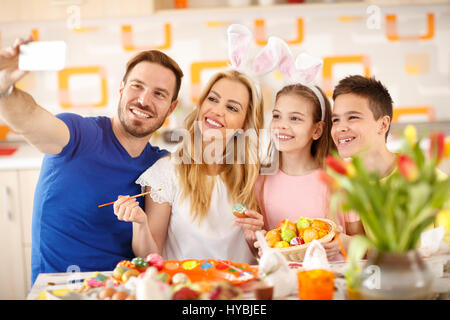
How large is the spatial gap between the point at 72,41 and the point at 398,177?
7.08ft

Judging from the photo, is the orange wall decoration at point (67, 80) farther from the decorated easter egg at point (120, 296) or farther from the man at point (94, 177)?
the decorated easter egg at point (120, 296)

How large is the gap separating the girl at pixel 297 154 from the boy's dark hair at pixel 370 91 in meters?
0.07

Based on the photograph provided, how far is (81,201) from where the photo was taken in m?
1.28

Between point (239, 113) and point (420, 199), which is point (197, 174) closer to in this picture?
point (239, 113)

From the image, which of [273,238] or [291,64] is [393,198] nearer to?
[273,238]

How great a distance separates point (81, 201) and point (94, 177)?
75 mm

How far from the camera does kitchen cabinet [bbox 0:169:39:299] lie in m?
2.07

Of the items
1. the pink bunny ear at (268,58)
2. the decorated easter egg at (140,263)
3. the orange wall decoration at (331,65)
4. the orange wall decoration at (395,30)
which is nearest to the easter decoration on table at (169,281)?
the decorated easter egg at (140,263)

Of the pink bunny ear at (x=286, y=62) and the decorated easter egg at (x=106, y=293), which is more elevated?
the pink bunny ear at (x=286, y=62)

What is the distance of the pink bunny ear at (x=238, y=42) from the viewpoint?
1226 millimetres

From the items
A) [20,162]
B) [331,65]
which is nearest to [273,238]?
[331,65]

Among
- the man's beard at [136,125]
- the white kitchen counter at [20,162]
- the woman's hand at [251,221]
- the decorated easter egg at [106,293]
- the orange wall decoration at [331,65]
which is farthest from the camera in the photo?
the white kitchen counter at [20,162]

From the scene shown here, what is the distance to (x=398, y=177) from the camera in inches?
30.0
